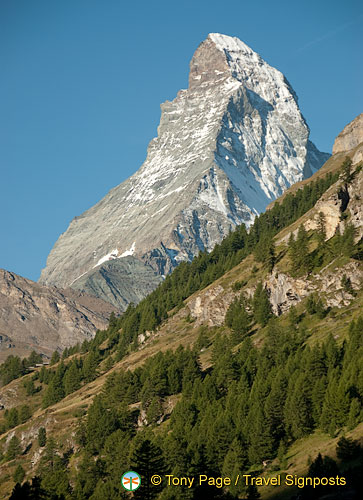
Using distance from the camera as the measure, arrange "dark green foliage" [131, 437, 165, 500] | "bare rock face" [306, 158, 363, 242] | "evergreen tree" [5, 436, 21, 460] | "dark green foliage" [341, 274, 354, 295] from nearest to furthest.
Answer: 1. "dark green foliage" [131, 437, 165, 500]
2. "dark green foliage" [341, 274, 354, 295]
3. "evergreen tree" [5, 436, 21, 460]
4. "bare rock face" [306, 158, 363, 242]

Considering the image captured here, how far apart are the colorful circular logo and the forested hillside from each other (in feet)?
3.60

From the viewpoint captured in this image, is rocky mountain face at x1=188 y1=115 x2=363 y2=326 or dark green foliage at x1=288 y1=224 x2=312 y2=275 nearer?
rocky mountain face at x1=188 y1=115 x2=363 y2=326

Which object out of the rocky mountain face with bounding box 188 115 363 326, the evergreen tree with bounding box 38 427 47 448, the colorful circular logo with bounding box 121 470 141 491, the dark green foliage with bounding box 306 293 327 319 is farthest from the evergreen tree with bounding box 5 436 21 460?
the colorful circular logo with bounding box 121 470 141 491

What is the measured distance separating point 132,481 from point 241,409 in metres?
29.9

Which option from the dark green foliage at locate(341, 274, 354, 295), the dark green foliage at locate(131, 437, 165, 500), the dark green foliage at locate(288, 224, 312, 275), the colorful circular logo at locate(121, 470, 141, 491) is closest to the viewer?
the dark green foliage at locate(131, 437, 165, 500)

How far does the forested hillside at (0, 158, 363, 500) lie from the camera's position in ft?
333

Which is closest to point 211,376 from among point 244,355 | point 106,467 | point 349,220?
point 244,355

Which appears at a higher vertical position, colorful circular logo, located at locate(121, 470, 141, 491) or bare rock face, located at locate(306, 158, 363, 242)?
bare rock face, located at locate(306, 158, 363, 242)

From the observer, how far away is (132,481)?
100812mm

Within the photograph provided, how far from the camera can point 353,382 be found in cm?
11194

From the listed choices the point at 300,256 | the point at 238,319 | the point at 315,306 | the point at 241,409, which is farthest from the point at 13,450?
the point at 300,256

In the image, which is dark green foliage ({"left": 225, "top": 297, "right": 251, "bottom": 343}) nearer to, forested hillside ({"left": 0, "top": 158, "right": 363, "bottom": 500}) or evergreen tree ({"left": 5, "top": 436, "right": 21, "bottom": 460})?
forested hillside ({"left": 0, "top": 158, "right": 363, "bottom": 500})

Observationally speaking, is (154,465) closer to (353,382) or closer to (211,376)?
(353,382)

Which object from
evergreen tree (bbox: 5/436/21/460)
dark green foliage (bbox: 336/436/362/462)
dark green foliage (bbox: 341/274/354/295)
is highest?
evergreen tree (bbox: 5/436/21/460)
